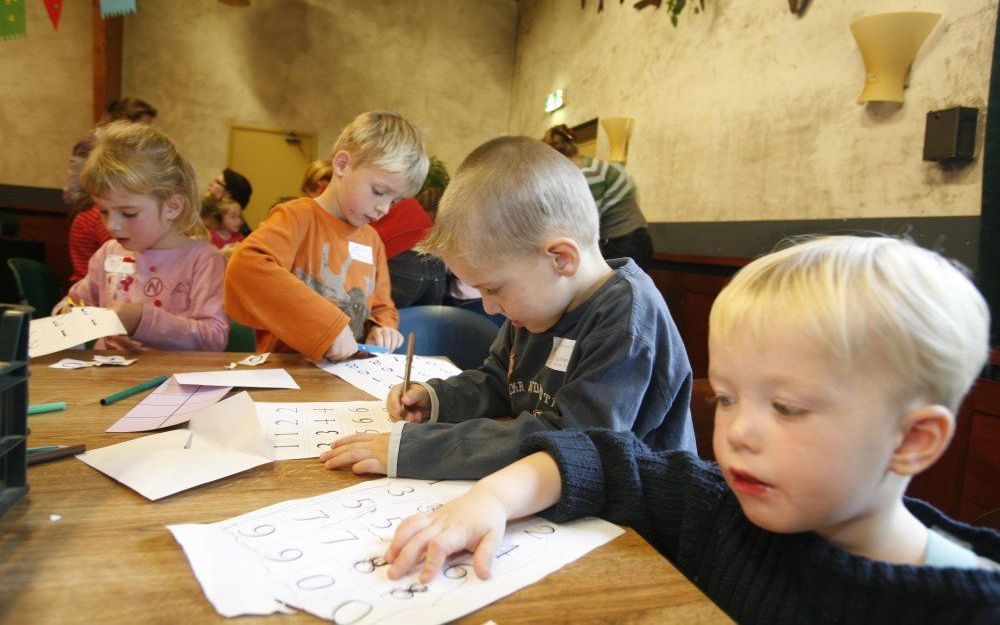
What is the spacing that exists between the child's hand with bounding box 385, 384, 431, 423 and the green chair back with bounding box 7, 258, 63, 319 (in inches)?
79.7

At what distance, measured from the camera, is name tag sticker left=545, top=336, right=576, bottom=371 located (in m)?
0.99

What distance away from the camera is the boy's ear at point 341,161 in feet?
5.94

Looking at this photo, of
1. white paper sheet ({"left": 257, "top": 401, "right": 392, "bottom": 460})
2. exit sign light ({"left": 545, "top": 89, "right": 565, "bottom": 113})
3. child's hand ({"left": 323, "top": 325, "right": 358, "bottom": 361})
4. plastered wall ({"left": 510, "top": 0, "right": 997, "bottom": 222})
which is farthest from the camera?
exit sign light ({"left": 545, "top": 89, "right": 565, "bottom": 113})

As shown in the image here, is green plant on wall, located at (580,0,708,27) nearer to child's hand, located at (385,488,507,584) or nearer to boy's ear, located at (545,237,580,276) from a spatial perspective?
boy's ear, located at (545,237,580,276)

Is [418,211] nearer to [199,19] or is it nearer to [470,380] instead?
[470,380]

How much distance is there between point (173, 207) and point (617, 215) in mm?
2415

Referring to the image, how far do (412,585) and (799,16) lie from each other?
10.5ft

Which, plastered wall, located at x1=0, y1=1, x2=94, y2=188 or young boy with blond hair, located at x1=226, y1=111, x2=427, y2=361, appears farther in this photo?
plastered wall, located at x1=0, y1=1, x2=94, y2=188

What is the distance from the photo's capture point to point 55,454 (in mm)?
748

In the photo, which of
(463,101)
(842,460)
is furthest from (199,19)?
(842,460)

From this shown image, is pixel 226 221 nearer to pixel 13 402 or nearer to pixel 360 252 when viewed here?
pixel 360 252

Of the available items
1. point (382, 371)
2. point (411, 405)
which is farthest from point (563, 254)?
point (382, 371)

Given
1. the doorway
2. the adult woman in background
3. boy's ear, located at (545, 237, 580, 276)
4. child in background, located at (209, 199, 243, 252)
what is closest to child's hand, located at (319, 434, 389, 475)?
boy's ear, located at (545, 237, 580, 276)

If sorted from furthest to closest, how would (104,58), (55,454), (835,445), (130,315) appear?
(104,58) → (130,315) → (55,454) → (835,445)
